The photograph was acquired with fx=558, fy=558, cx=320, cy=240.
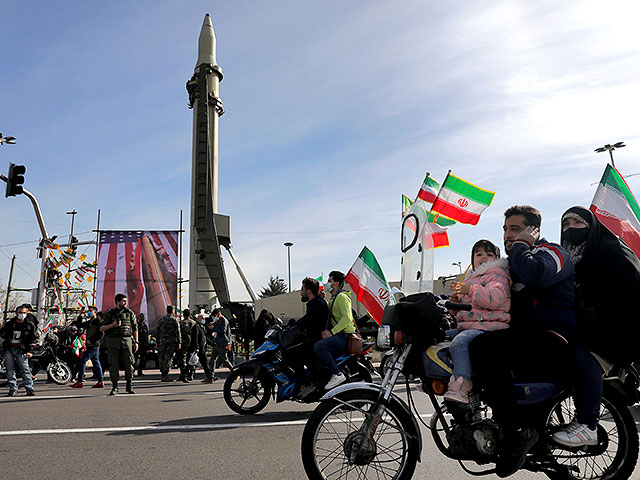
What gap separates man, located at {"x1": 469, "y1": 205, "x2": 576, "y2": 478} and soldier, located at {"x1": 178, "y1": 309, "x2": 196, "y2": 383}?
11.1m

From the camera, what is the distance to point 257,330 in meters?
15.2

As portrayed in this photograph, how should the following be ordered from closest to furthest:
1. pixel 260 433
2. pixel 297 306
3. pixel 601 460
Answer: pixel 601 460 < pixel 260 433 < pixel 297 306

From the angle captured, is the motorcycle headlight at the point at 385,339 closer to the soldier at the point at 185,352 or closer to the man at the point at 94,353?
the man at the point at 94,353

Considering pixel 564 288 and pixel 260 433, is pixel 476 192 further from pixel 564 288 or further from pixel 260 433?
pixel 564 288

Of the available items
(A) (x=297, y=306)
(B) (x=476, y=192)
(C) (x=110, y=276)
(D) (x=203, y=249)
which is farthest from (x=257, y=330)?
(A) (x=297, y=306)

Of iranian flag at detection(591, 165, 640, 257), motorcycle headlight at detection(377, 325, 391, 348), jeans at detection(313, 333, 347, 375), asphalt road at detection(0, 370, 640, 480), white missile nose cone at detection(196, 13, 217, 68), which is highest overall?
white missile nose cone at detection(196, 13, 217, 68)

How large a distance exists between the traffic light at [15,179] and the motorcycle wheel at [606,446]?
16.7m

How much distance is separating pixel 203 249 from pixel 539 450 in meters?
28.1

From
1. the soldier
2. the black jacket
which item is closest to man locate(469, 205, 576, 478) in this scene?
the black jacket

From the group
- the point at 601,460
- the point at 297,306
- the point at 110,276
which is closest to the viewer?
the point at 601,460

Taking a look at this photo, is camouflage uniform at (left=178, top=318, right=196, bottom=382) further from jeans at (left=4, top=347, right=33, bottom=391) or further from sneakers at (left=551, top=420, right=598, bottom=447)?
sneakers at (left=551, top=420, right=598, bottom=447)

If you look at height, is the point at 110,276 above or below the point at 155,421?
above

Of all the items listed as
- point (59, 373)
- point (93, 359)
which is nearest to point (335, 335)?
point (93, 359)

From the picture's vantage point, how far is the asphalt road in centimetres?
452
